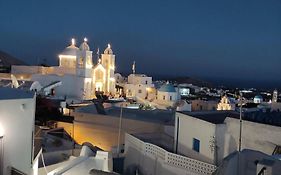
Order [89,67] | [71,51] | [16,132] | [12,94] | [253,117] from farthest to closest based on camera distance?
[71,51]
[89,67]
[253,117]
[12,94]
[16,132]

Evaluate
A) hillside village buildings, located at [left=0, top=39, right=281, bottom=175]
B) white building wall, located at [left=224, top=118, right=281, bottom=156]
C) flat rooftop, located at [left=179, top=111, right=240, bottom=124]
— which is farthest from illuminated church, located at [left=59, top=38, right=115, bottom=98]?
white building wall, located at [left=224, top=118, right=281, bottom=156]

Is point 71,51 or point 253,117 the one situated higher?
point 71,51

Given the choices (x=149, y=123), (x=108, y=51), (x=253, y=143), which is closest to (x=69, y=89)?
(x=108, y=51)

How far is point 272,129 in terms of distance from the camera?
9750 mm

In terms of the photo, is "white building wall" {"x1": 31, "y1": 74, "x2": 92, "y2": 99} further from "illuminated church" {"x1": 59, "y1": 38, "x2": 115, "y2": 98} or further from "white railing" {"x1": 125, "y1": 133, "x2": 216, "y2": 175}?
"white railing" {"x1": 125, "y1": 133, "x2": 216, "y2": 175}

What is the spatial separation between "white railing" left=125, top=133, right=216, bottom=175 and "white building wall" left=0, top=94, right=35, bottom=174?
5.21 metres

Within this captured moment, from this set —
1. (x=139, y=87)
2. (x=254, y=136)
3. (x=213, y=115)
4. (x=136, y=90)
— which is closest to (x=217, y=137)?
(x=254, y=136)

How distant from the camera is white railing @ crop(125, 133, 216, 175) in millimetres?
10602

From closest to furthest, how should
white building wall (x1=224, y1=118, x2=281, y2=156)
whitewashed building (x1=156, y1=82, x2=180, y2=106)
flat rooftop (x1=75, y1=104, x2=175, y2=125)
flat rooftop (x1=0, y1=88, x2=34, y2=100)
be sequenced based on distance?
flat rooftop (x1=0, y1=88, x2=34, y2=100) < white building wall (x1=224, y1=118, x2=281, y2=156) < flat rooftop (x1=75, y1=104, x2=175, y2=125) < whitewashed building (x1=156, y1=82, x2=180, y2=106)

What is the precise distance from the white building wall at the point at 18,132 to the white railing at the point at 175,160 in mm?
5206

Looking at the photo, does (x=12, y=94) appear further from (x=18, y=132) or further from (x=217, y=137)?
(x=217, y=137)

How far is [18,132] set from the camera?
7.04 meters

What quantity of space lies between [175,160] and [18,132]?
5841 millimetres

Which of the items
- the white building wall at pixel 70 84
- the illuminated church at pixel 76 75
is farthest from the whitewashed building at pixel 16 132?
the white building wall at pixel 70 84
